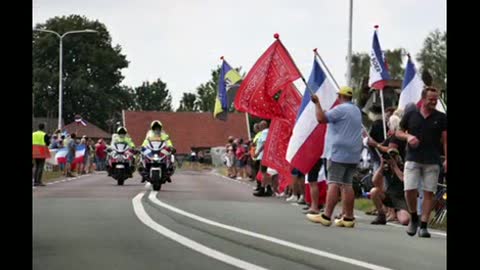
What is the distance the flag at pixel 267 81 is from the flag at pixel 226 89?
13688mm

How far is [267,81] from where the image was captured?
15305 mm

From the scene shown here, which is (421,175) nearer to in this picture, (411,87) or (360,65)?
(411,87)

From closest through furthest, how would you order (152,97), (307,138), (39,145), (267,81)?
(307,138) → (267,81) → (39,145) → (152,97)

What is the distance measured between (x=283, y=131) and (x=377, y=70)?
2.85 meters

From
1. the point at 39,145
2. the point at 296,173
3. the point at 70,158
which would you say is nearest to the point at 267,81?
the point at 296,173

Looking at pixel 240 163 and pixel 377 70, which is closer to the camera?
pixel 377 70

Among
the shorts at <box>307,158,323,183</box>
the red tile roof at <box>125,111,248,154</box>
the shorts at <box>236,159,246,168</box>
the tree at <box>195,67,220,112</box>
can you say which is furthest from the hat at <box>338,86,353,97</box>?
the tree at <box>195,67,220,112</box>

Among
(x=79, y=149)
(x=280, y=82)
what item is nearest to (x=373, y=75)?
(x=280, y=82)

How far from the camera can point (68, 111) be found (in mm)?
45281

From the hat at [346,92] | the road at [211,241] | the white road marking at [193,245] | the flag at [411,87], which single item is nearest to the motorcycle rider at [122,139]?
the road at [211,241]

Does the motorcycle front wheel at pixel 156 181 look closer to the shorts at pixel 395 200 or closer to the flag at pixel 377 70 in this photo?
the flag at pixel 377 70
